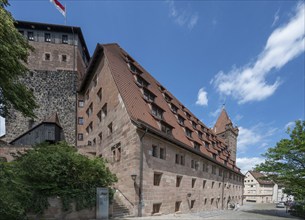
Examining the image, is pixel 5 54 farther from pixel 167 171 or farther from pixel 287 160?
pixel 287 160

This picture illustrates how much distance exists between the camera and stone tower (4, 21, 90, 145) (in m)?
37.9

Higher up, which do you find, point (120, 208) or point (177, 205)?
point (120, 208)

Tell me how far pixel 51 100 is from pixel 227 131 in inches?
1482

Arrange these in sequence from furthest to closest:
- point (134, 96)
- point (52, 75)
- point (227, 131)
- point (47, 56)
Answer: point (227, 131) < point (47, 56) < point (52, 75) < point (134, 96)

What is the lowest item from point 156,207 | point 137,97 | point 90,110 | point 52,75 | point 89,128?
point 156,207

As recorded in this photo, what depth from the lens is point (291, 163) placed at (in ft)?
85.4

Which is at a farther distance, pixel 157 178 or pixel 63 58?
pixel 63 58

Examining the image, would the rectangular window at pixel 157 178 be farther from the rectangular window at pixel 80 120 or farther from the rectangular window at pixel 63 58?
the rectangular window at pixel 63 58

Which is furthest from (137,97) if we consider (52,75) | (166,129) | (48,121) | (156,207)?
(52,75)

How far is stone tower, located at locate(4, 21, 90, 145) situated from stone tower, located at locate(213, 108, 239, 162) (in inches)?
1342

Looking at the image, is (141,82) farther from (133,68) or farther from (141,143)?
(141,143)

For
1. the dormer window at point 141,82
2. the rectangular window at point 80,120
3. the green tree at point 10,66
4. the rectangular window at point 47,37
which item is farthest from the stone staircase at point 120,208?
the rectangular window at point 47,37

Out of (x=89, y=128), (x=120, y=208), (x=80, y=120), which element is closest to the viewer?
(x=120, y=208)

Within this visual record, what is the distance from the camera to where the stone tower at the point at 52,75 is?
37906mm
